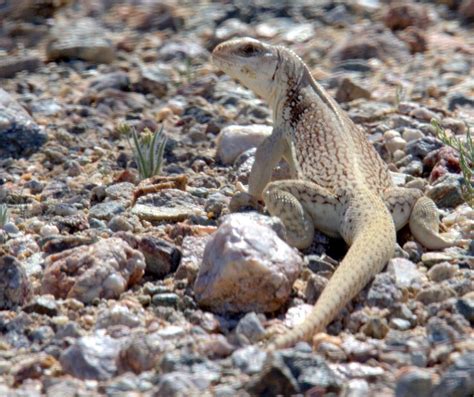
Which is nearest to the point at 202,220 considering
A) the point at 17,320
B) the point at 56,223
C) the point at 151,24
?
the point at 56,223

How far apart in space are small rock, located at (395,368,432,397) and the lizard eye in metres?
→ 3.47

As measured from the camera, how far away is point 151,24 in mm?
11500

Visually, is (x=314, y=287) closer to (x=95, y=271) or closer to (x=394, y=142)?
(x=95, y=271)

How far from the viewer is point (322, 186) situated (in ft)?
19.8

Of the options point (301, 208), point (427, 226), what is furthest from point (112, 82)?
point (427, 226)

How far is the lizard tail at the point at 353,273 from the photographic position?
4652mm

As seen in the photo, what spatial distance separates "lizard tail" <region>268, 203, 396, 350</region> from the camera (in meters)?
4.65

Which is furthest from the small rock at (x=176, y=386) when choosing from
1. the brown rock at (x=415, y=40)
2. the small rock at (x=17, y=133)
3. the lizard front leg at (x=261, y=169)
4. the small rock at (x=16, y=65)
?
the brown rock at (x=415, y=40)

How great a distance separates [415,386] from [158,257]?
5.92 ft

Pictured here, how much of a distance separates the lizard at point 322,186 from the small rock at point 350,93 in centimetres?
208

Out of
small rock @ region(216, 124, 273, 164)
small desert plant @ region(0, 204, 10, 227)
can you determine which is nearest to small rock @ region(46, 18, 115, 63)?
small rock @ region(216, 124, 273, 164)

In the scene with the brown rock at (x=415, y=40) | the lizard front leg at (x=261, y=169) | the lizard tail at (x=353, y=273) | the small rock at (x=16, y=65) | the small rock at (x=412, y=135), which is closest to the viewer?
the lizard tail at (x=353, y=273)

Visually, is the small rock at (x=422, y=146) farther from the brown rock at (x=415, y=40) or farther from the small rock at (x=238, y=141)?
the brown rock at (x=415, y=40)

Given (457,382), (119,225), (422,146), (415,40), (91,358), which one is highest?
(457,382)
